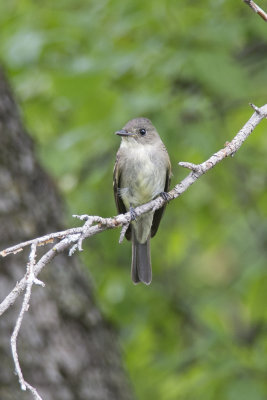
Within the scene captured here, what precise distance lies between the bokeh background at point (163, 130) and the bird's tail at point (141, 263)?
17.7 inches

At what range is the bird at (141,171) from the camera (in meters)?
4.17

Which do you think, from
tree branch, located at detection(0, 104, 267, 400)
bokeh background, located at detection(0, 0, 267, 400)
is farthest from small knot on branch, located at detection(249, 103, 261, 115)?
bokeh background, located at detection(0, 0, 267, 400)

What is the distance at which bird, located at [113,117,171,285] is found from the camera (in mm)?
4172

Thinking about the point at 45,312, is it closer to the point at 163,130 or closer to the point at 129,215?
the point at 163,130

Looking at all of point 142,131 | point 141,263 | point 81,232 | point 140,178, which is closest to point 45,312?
point 141,263

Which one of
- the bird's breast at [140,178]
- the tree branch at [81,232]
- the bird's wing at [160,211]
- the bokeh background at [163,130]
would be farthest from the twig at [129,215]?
the bokeh background at [163,130]

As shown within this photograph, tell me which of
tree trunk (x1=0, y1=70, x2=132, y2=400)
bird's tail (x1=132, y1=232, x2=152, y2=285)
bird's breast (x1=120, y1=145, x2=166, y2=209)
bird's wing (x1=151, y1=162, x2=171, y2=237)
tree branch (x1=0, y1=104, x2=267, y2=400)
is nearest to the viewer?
tree branch (x1=0, y1=104, x2=267, y2=400)

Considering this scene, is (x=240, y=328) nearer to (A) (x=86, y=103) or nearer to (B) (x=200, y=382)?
(B) (x=200, y=382)

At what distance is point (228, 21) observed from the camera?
4793 millimetres

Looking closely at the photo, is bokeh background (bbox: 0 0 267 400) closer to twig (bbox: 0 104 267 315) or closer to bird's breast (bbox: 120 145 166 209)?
bird's breast (bbox: 120 145 166 209)

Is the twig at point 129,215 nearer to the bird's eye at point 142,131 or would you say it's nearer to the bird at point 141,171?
the bird at point 141,171

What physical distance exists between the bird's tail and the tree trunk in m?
0.34

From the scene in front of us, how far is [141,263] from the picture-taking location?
455 cm

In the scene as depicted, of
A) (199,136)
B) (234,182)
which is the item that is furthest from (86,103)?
(234,182)
